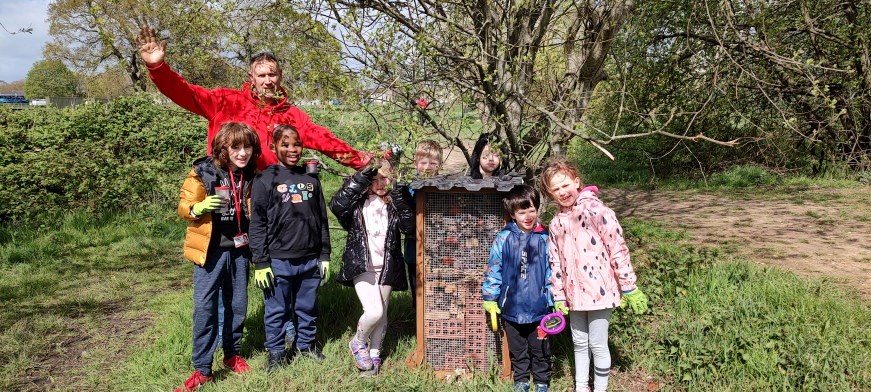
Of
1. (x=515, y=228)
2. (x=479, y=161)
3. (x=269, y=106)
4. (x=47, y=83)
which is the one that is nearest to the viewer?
(x=515, y=228)

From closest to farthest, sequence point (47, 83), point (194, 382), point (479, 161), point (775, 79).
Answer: point (194, 382), point (479, 161), point (775, 79), point (47, 83)

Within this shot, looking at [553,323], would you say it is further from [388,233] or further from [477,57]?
[477,57]

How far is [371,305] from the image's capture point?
327 cm

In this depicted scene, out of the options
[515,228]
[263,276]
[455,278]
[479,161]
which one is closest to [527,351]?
[455,278]

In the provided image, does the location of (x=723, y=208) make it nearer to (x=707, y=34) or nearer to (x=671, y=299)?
(x=707, y=34)

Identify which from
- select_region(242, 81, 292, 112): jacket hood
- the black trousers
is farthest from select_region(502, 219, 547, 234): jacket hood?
select_region(242, 81, 292, 112): jacket hood

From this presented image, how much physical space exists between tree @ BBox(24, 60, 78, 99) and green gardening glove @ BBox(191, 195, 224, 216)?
3225 cm

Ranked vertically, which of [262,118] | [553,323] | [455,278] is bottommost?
[553,323]

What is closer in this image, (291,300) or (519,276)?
(519,276)

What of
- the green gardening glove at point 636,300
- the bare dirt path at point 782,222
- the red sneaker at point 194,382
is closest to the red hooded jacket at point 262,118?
the red sneaker at point 194,382

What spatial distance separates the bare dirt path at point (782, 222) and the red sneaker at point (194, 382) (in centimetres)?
464

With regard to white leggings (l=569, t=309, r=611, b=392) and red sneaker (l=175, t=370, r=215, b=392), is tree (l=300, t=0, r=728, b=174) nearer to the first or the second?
white leggings (l=569, t=309, r=611, b=392)

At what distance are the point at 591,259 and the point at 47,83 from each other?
4149cm

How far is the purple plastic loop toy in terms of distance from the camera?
296cm
